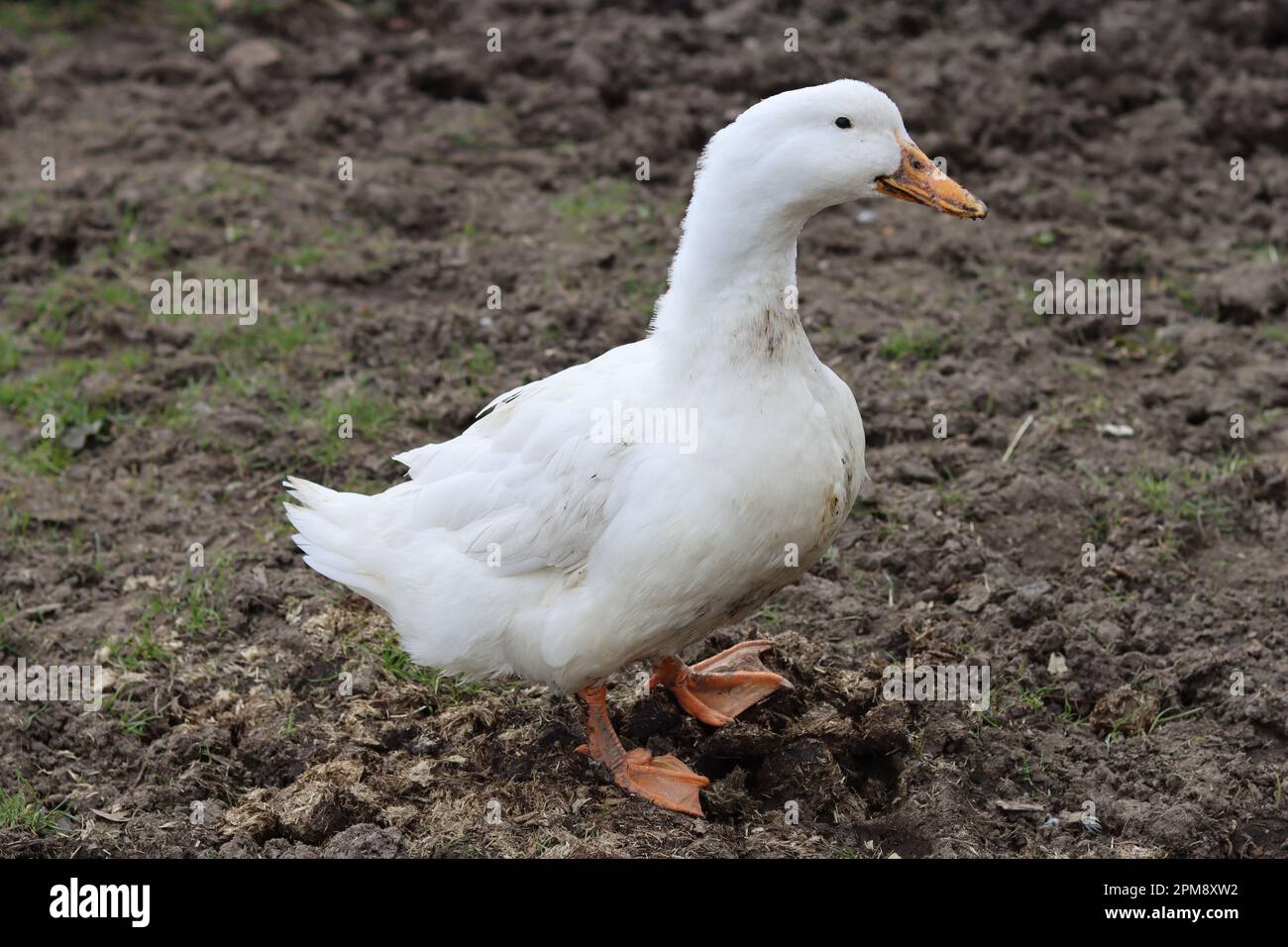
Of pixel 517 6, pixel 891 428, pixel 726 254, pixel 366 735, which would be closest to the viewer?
→ pixel 726 254

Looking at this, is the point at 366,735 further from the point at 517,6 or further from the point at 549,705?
the point at 517,6

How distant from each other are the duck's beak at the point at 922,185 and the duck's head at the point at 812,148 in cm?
2

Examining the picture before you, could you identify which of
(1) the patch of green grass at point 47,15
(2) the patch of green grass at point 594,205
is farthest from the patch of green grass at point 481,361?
(1) the patch of green grass at point 47,15

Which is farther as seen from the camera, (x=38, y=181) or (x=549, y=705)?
(x=38, y=181)

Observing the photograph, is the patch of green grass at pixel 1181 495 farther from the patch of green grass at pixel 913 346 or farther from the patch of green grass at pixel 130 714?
the patch of green grass at pixel 130 714

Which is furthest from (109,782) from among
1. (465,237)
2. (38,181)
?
(38,181)

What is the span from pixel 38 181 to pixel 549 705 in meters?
5.11

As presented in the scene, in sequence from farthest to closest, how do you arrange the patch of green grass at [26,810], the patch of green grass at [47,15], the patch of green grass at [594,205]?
the patch of green grass at [47,15] < the patch of green grass at [594,205] < the patch of green grass at [26,810]

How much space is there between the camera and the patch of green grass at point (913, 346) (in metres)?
6.83

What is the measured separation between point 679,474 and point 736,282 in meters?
0.56

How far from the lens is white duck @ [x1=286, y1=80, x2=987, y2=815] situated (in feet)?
13.1

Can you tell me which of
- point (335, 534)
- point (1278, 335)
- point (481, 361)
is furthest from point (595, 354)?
point (1278, 335)

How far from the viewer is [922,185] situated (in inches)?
162

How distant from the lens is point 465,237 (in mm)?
7805
